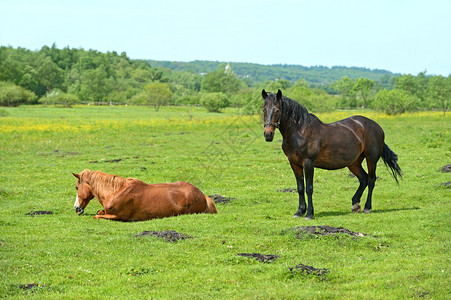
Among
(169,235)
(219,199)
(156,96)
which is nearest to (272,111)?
(169,235)

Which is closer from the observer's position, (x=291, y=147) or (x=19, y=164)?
(x=291, y=147)

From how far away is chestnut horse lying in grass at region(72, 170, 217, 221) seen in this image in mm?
12664

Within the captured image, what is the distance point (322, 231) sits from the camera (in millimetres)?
10477

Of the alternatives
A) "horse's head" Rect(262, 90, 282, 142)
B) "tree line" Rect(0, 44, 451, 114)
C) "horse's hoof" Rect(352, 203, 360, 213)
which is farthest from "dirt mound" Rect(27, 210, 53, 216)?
"tree line" Rect(0, 44, 451, 114)

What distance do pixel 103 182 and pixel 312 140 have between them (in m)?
5.54

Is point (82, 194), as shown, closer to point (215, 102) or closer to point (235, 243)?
point (235, 243)

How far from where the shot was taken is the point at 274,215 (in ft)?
44.2

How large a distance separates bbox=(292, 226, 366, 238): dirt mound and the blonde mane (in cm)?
485

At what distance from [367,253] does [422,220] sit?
3.21m

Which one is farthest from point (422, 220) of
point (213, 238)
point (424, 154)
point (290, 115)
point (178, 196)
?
point (424, 154)

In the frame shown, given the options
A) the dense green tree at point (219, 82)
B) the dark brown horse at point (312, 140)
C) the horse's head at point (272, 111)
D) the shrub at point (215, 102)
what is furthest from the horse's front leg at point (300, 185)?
the dense green tree at point (219, 82)

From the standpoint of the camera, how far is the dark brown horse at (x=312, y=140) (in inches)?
484

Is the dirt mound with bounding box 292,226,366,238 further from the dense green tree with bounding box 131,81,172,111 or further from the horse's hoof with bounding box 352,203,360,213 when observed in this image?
the dense green tree with bounding box 131,81,172,111

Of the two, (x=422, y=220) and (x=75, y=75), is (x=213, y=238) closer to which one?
(x=422, y=220)
